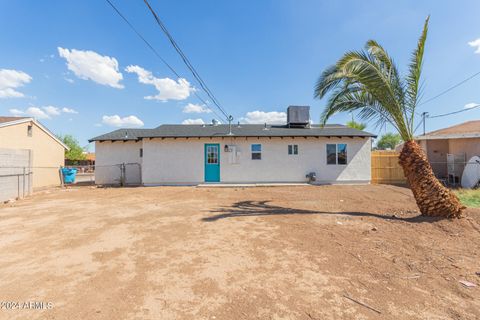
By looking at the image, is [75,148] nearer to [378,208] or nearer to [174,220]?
[174,220]

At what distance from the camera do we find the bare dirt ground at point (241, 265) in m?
2.28

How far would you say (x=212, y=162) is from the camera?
40.5 feet

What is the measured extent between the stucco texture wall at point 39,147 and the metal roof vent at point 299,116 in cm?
1459

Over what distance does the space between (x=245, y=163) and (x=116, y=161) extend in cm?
853

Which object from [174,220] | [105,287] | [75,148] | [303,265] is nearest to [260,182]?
[174,220]

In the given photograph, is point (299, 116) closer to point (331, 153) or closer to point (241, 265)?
point (331, 153)

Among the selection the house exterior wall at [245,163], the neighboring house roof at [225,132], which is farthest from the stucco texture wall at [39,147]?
the house exterior wall at [245,163]

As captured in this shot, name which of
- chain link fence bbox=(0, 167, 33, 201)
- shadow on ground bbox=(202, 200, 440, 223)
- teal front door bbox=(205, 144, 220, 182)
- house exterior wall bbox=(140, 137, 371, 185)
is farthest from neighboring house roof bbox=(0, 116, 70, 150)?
shadow on ground bbox=(202, 200, 440, 223)

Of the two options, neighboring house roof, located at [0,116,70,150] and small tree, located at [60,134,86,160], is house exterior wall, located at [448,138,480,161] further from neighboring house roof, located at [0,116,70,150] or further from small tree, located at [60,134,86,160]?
small tree, located at [60,134,86,160]

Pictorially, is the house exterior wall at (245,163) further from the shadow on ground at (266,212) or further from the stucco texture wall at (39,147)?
the stucco texture wall at (39,147)

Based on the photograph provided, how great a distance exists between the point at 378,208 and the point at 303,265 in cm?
496

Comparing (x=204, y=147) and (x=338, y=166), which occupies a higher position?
(x=204, y=147)

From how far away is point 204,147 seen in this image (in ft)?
40.3

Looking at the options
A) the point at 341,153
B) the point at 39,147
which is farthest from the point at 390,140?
the point at 39,147
